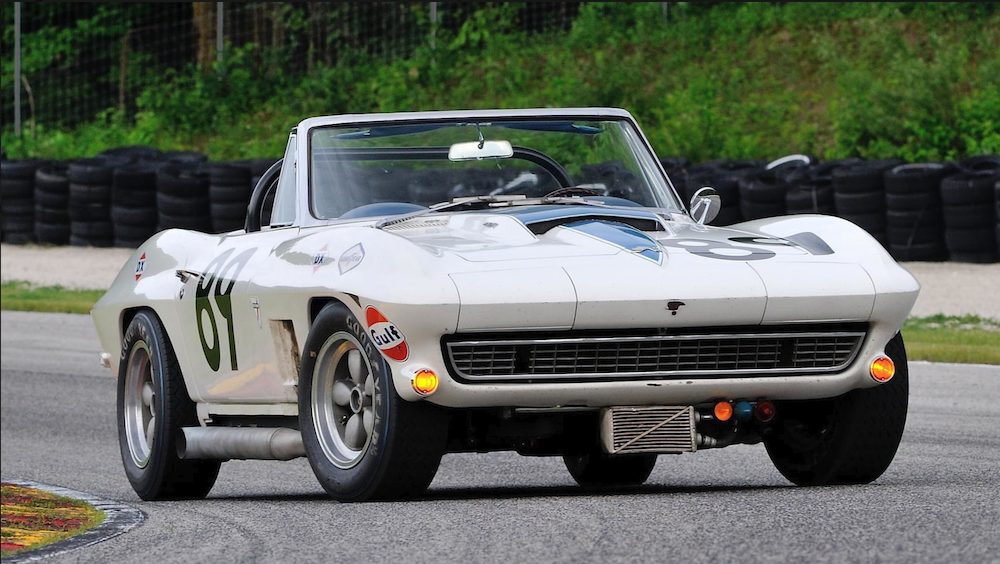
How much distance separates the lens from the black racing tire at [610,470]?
6820mm

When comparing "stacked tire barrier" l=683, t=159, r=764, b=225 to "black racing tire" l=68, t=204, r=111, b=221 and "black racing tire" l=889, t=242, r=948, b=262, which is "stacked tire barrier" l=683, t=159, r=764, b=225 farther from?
"black racing tire" l=68, t=204, r=111, b=221

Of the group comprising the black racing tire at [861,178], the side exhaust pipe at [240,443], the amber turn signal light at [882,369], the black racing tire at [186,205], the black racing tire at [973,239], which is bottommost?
the black racing tire at [186,205]

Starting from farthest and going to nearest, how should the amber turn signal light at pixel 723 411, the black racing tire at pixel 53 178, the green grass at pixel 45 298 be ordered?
the black racing tire at pixel 53 178 → the green grass at pixel 45 298 → the amber turn signal light at pixel 723 411

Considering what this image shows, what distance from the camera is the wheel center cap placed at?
5449 mm

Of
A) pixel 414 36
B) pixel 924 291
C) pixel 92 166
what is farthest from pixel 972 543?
pixel 414 36

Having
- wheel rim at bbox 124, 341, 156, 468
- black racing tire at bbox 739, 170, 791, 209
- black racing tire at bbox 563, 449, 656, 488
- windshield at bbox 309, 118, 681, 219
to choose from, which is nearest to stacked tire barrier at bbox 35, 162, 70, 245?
black racing tire at bbox 739, 170, 791, 209

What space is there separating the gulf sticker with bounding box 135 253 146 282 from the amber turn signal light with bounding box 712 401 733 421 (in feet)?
9.41

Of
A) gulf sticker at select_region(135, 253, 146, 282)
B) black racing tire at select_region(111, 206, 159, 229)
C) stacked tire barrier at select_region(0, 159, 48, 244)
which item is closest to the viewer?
gulf sticker at select_region(135, 253, 146, 282)

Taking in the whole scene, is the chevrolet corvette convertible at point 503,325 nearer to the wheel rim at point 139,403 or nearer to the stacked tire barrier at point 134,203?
the wheel rim at point 139,403

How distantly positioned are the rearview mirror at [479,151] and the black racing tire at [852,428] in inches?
60.6

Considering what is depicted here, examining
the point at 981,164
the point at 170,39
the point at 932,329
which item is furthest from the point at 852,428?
the point at 170,39

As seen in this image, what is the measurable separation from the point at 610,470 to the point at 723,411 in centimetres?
142

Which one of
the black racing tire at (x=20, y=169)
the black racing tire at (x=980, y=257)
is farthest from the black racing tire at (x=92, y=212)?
the black racing tire at (x=980, y=257)

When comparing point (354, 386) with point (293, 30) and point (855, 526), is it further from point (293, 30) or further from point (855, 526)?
point (293, 30)
